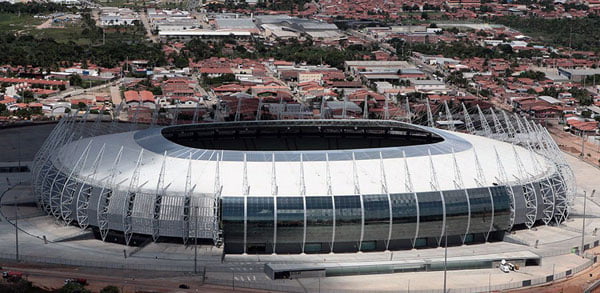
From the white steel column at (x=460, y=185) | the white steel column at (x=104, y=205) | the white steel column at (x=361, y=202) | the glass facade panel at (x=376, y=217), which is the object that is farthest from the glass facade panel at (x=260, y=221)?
the white steel column at (x=460, y=185)

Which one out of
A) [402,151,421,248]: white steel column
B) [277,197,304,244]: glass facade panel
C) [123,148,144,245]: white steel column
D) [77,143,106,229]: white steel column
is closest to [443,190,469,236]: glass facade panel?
[402,151,421,248]: white steel column

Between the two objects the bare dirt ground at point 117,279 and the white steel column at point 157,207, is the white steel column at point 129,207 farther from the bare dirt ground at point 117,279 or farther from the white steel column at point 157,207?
the bare dirt ground at point 117,279

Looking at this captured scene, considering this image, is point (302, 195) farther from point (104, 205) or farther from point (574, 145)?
point (574, 145)

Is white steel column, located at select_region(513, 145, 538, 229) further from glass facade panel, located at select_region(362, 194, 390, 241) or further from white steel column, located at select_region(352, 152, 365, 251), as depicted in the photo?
white steel column, located at select_region(352, 152, 365, 251)

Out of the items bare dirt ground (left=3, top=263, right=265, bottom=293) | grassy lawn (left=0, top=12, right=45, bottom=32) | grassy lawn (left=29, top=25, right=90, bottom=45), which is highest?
bare dirt ground (left=3, top=263, right=265, bottom=293)

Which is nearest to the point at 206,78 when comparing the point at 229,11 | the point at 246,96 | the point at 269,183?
the point at 246,96

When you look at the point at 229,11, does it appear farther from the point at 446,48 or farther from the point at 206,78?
the point at 206,78
